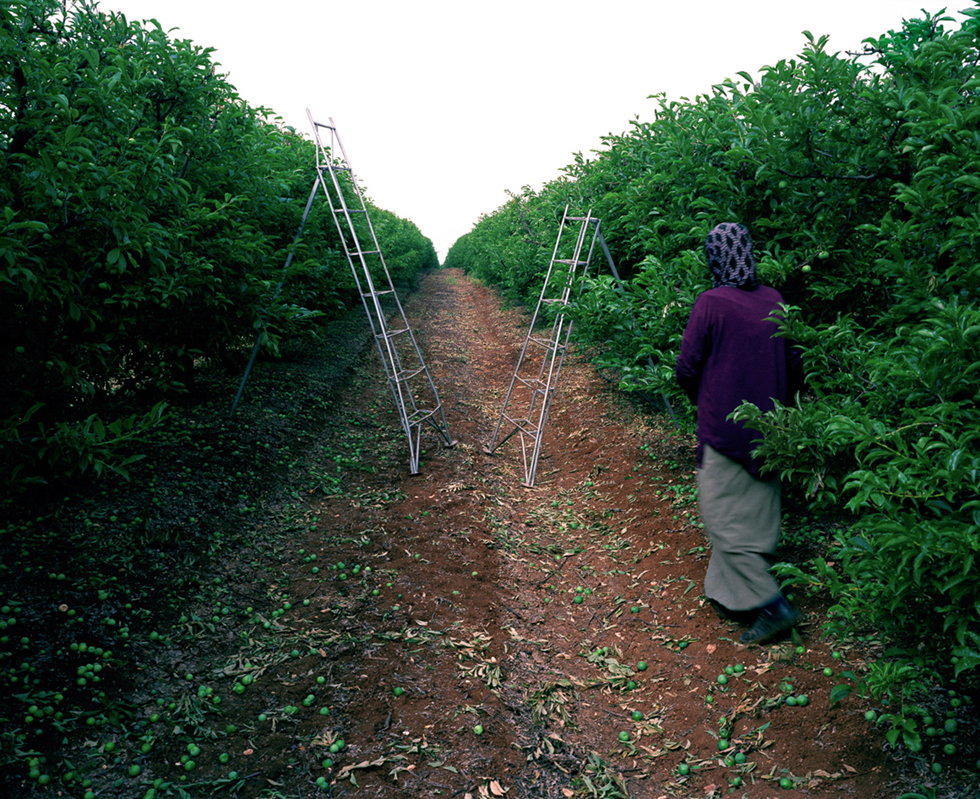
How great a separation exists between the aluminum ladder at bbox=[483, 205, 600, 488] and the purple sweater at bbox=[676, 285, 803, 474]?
270 centimetres

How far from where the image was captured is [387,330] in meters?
8.31

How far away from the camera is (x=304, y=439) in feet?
24.8

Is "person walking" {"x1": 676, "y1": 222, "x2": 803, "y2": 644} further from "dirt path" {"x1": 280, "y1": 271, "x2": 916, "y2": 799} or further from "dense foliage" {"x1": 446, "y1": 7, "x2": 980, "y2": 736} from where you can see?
"dirt path" {"x1": 280, "y1": 271, "x2": 916, "y2": 799}

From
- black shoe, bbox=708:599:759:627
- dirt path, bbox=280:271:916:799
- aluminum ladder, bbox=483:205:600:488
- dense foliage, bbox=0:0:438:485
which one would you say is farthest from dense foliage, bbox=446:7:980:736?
dense foliage, bbox=0:0:438:485

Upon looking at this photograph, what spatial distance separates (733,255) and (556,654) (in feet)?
10.5

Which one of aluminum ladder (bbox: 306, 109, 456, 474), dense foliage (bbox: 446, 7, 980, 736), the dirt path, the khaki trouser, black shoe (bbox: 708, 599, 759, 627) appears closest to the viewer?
dense foliage (bbox: 446, 7, 980, 736)

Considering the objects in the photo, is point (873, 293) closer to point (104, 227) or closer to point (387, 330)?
point (104, 227)

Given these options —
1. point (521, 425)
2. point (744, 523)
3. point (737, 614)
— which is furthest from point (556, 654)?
point (521, 425)

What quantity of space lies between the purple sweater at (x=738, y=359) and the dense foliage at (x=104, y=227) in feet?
12.7

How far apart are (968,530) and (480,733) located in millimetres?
2666

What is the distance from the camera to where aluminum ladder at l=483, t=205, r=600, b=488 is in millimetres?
6695

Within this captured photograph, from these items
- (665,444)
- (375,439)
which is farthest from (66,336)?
(665,444)

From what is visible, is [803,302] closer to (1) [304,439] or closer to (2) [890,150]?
(2) [890,150]

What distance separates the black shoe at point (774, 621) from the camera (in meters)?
3.58
